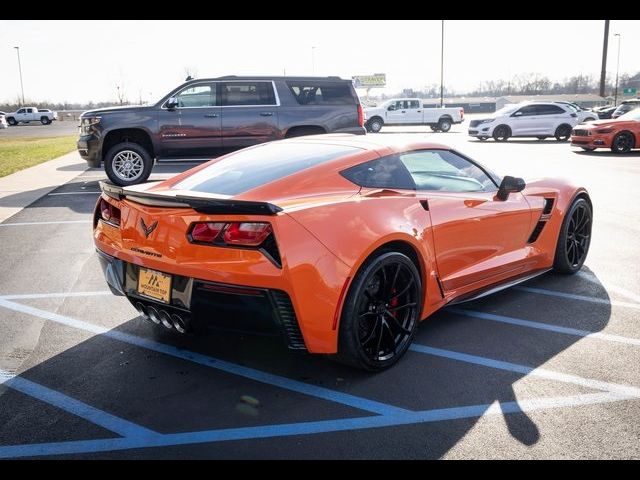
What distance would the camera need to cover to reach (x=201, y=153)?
1198cm

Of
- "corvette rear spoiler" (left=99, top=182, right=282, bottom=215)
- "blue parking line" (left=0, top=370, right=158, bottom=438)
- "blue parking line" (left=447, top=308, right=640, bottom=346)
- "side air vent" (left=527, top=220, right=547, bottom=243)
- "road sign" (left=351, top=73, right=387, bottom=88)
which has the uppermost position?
"road sign" (left=351, top=73, right=387, bottom=88)

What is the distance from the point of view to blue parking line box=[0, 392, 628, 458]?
2.79m

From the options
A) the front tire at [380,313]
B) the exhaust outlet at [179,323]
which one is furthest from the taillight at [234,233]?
the front tire at [380,313]

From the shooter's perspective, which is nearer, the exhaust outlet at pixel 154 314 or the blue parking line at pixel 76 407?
the blue parking line at pixel 76 407

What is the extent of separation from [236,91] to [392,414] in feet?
32.6

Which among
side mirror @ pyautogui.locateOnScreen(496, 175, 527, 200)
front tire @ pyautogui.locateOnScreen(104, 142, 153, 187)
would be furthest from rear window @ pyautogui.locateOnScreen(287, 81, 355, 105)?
side mirror @ pyautogui.locateOnScreen(496, 175, 527, 200)

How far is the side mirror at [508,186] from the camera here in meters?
4.60

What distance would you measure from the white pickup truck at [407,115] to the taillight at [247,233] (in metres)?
33.3

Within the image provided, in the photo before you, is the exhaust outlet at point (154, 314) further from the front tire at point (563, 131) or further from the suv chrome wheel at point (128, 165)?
the front tire at point (563, 131)

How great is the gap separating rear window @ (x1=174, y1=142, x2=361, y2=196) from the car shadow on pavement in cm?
99

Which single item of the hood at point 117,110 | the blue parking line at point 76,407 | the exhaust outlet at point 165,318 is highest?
the hood at point 117,110

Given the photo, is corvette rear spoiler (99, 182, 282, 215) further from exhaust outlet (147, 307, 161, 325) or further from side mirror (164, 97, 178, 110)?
side mirror (164, 97, 178, 110)

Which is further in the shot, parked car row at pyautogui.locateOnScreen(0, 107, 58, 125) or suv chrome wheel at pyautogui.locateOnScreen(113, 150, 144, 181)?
parked car row at pyautogui.locateOnScreen(0, 107, 58, 125)
